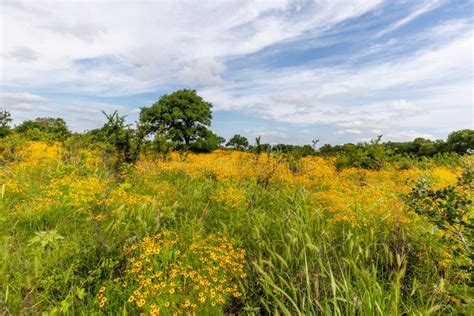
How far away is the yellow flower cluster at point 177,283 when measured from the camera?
2.50 m

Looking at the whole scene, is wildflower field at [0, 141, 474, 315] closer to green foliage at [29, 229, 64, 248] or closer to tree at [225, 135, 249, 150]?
green foliage at [29, 229, 64, 248]

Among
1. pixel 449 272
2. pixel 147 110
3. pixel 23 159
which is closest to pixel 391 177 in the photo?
pixel 449 272

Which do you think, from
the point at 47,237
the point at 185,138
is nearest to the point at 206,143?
the point at 185,138

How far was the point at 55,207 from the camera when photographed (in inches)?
187

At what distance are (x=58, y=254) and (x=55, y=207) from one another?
5.44 ft

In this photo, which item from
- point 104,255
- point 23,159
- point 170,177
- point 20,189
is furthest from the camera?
point 23,159

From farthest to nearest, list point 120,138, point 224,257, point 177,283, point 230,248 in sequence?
point 120,138 → point 230,248 → point 224,257 → point 177,283

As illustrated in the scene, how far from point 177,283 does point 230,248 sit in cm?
85

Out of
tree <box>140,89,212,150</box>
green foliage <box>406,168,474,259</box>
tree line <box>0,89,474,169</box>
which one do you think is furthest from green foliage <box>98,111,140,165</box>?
tree <box>140,89,212,150</box>

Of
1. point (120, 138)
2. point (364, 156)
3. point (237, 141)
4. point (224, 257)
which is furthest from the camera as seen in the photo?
point (237, 141)

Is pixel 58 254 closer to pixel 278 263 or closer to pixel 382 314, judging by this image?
pixel 278 263

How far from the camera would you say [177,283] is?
2559 millimetres

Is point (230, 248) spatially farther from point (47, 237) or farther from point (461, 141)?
point (461, 141)

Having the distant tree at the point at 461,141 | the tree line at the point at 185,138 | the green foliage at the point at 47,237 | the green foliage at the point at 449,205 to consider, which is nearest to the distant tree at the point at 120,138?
the tree line at the point at 185,138
